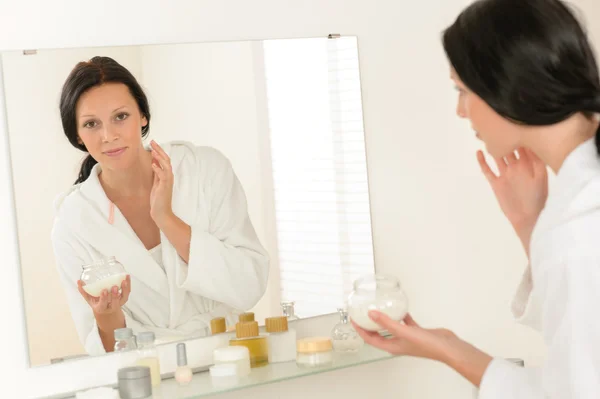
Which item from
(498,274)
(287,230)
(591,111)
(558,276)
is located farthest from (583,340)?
(498,274)

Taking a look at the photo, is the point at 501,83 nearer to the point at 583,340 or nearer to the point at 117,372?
the point at 583,340

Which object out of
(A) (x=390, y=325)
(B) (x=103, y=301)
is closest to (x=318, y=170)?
(B) (x=103, y=301)

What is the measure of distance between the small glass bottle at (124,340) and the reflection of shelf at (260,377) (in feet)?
0.39

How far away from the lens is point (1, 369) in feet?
5.61

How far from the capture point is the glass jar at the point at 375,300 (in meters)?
1.51

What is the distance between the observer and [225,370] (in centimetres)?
181

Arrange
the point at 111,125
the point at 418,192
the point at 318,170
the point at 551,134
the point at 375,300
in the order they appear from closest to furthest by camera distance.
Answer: the point at 551,134 < the point at 375,300 < the point at 111,125 < the point at 318,170 < the point at 418,192

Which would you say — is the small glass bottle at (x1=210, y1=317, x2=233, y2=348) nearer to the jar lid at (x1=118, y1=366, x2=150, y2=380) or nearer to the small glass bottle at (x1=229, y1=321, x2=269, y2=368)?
the small glass bottle at (x1=229, y1=321, x2=269, y2=368)

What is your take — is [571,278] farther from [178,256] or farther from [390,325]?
[178,256]

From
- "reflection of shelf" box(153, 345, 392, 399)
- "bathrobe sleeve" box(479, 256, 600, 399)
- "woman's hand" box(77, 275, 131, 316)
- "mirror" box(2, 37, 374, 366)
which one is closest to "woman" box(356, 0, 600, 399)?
"bathrobe sleeve" box(479, 256, 600, 399)

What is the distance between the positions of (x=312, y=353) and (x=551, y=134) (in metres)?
0.88

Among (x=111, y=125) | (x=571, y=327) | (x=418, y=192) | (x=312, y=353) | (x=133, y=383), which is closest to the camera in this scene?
(x=571, y=327)

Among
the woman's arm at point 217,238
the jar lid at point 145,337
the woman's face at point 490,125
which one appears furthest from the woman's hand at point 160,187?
the woman's face at point 490,125

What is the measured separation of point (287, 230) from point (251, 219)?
0.10 meters
